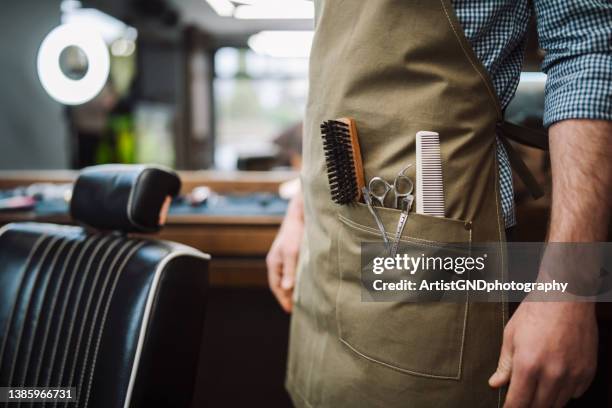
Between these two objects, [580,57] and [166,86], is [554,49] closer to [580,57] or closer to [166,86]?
[580,57]

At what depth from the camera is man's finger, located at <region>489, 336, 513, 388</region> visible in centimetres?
67

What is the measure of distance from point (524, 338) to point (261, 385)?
1.38 metres

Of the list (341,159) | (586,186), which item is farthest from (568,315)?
(341,159)

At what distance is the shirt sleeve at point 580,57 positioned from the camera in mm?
636

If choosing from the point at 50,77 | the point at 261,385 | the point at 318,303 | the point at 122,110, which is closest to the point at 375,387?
the point at 318,303

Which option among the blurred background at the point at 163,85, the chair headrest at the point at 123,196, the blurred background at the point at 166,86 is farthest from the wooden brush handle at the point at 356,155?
the blurred background at the point at 163,85

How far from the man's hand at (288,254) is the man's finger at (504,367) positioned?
51 cm

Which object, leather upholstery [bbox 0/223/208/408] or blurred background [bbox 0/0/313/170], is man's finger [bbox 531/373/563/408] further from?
blurred background [bbox 0/0/313/170]

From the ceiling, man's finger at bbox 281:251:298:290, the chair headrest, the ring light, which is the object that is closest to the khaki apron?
man's finger at bbox 281:251:298:290

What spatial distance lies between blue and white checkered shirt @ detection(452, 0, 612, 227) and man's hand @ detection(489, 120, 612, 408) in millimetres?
38

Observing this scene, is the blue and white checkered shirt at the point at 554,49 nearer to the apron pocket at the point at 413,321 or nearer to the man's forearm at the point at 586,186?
the man's forearm at the point at 586,186

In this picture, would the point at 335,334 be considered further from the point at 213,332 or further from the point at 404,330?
the point at 213,332

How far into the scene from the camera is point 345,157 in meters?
0.74

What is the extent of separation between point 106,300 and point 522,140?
34.1 inches
